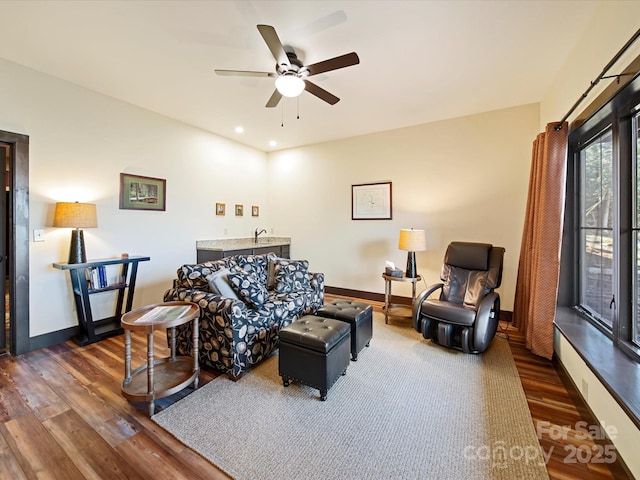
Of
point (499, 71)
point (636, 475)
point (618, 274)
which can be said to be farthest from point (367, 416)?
point (499, 71)

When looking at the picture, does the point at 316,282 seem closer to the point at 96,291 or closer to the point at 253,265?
the point at 253,265

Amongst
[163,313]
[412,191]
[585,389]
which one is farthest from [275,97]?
[585,389]

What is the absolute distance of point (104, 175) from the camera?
11.1 feet

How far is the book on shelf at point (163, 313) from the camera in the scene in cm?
195

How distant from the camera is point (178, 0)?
1.92m

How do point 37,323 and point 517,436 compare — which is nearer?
point 517,436

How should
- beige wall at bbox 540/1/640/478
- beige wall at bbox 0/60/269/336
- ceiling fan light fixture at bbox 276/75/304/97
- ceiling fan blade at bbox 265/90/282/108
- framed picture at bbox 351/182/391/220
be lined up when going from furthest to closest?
framed picture at bbox 351/182/391/220
beige wall at bbox 0/60/269/336
ceiling fan blade at bbox 265/90/282/108
ceiling fan light fixture at bbox 276/75/304/97
beige wall at bbox 540/1/640/478

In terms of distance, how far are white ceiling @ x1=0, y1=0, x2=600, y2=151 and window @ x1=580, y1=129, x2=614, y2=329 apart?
0.62m

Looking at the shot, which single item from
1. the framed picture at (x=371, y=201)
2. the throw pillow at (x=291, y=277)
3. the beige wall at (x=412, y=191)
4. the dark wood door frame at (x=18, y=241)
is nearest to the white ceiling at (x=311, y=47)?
the beige wall at (x=412, y=191)

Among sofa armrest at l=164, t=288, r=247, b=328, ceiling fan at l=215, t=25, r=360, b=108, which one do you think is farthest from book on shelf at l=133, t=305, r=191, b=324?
ceiling fan at l=215, t=25, r=360, b=108

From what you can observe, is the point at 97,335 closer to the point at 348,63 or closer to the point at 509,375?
the point at 348,63

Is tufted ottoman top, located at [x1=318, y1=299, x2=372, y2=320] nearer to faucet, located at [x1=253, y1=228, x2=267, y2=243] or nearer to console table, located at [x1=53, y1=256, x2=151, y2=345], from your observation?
console table, located at [x1=53, y1=256, x2=151, y2=345]

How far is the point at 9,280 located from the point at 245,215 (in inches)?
129

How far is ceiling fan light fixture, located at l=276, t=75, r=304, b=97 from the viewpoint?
2.42 m
